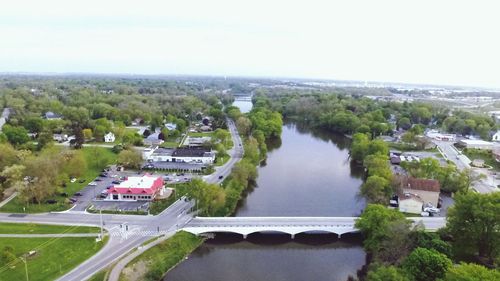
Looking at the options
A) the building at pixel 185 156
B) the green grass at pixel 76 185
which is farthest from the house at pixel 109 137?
the building at pixel 185 156

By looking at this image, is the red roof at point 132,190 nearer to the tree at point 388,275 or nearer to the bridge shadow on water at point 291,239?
the bridge shadow on water at point 291,239

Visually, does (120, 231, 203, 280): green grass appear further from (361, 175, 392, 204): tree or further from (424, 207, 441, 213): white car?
(424, 207, 441, 213): white car

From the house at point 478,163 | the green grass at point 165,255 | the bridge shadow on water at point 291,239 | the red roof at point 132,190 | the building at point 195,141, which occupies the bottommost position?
the bridge shadow on water at point 291,239

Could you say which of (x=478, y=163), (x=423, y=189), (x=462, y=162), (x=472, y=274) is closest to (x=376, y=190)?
(x=423, y=189)

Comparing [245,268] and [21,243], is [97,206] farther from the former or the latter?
[245,268]

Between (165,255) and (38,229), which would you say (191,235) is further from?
(38,229)

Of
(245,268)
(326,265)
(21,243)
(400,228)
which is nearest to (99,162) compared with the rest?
(21,243)

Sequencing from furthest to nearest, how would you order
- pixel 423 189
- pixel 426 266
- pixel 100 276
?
pixel 423 189 → pixel 100 276 → pixel 426 266

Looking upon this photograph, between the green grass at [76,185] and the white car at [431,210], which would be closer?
the green grass at [76,185]
